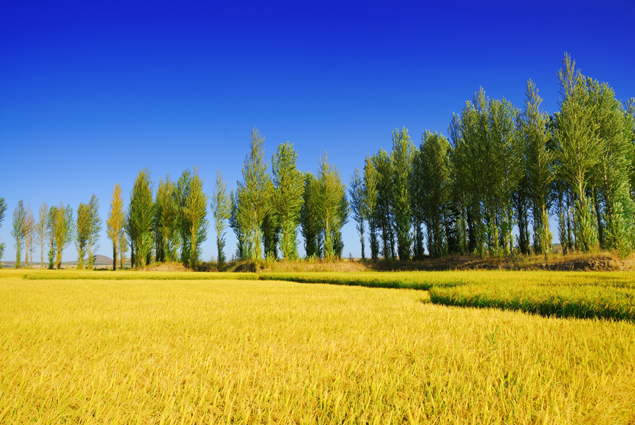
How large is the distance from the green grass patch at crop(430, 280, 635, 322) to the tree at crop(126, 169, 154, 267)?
3775 cm

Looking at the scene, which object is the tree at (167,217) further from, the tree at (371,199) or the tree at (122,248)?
the tree at (371,199)

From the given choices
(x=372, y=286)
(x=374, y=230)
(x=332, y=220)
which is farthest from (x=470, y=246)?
(x=372, y=286)

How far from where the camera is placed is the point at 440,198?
31344mm

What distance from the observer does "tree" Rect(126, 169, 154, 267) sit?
37.7 metres

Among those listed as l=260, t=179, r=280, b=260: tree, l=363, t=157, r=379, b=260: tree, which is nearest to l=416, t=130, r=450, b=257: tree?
l=363, t=157, r=379, b=260: tree

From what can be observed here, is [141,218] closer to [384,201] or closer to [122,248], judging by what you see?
[122,248]

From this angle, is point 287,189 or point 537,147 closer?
point 537,147

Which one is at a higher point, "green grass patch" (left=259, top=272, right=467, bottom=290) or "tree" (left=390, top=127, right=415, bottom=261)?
"tree" (left=390, top=127, right=415, bottom=261)

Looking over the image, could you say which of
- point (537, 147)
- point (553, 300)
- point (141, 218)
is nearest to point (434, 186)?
point (537, 147)

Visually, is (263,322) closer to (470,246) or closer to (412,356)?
(412,356)

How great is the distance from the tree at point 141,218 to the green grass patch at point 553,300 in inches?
1486

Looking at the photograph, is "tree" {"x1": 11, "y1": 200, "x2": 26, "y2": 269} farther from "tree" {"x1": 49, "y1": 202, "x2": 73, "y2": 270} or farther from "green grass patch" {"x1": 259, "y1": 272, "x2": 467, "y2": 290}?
"green grass patch" {"x1": 259, "y1": 272, "x2": 467, "y2": 290}

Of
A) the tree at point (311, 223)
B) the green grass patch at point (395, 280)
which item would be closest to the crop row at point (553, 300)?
the green grass patch at point (395, 280)

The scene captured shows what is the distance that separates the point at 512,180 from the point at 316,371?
27.0 meters
